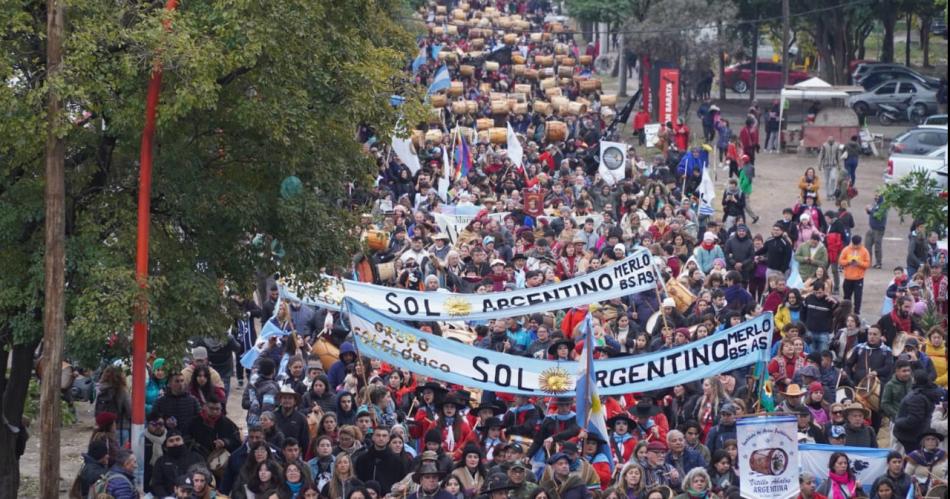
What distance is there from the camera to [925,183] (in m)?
14.3

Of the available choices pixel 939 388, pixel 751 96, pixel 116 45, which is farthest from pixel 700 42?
pixel 116 45

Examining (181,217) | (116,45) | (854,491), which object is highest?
(116,45)

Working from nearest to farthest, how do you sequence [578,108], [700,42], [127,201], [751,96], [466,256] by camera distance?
[127,201] → [466,256] → [578,108] → [700,42] → [751,96]

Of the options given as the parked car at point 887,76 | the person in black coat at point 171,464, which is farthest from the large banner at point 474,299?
the parked car at point 887,76

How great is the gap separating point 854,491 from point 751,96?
39539 mm

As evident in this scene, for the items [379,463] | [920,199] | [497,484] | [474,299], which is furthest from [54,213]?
[920,199]

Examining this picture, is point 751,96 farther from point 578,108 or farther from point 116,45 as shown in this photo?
point 116,45

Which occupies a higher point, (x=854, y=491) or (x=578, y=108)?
(x=578, y=108)

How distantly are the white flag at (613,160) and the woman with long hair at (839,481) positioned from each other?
1755 centimetres

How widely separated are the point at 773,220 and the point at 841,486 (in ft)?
64.4

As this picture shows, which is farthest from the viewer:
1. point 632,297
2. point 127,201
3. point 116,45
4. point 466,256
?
point 466,256

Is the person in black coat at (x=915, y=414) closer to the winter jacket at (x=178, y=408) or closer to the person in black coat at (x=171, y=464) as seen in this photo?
the person in black coat at (x=171, y=464)

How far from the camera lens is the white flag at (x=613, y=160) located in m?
31.5

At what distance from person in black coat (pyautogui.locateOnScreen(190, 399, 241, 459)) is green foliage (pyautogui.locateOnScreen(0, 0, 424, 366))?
92 cm
